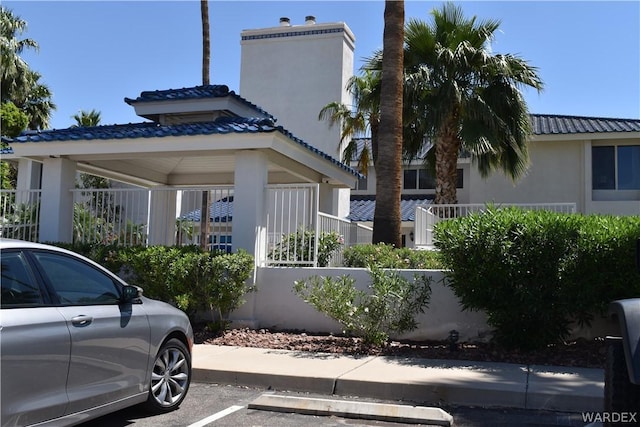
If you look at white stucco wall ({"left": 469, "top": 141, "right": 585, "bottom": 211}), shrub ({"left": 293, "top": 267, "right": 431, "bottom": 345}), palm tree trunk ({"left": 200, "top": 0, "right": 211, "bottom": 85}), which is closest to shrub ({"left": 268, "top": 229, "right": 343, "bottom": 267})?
shrub ({"left": 293, "top": 267, "right": 431, "bottom": 345})

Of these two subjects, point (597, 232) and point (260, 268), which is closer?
point (597, 232)

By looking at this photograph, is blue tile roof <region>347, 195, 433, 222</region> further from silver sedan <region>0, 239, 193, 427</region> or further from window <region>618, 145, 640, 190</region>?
silver sedan <region>0, 239, 193, 427</region>

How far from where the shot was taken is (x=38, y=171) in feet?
58.1

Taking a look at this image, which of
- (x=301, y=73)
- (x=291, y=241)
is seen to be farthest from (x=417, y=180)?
(x=291, y=241)

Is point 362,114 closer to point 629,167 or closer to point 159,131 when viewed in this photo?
point 629,167

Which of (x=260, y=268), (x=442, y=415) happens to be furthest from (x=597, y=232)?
(x=260, y=268)

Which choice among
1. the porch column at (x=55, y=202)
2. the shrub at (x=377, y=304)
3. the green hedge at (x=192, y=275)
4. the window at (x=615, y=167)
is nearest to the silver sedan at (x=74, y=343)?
the shrub at (x=377, y=304)

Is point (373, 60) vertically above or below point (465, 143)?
above

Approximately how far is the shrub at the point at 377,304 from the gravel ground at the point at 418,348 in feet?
0.92

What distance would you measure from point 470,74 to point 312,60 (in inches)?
442

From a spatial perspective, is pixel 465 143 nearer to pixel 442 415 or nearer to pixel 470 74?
pixel 470 74

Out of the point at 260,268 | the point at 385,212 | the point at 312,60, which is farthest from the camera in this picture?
the point at 312,60

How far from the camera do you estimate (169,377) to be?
19.5 ft

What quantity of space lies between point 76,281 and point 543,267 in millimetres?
5765
